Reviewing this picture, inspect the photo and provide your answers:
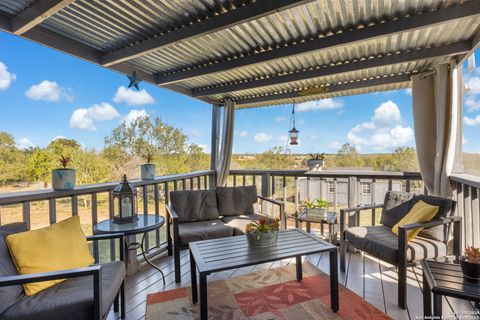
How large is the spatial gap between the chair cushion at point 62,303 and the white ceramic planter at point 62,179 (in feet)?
3.22

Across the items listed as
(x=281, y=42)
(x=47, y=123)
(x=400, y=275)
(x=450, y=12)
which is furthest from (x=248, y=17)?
(x=47, y=123)

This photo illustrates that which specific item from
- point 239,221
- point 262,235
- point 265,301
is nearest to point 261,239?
point 262,235

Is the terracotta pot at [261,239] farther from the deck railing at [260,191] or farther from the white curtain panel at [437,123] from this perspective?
the white curtain panel at [437,123]

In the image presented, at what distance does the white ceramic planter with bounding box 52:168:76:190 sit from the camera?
226 cm

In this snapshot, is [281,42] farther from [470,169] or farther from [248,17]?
[470,169]

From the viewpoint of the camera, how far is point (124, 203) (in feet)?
8.08

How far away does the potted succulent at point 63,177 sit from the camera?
226 cm

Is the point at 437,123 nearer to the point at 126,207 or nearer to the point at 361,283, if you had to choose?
the point at 361,283

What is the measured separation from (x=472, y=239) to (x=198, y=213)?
10.3 feet

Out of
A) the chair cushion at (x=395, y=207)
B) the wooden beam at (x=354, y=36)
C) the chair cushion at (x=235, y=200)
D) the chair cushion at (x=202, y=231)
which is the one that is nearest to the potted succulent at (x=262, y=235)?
the chair cushion at (x=202, y=231)

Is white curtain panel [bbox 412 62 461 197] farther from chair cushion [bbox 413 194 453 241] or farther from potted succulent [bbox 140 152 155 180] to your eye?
potted succulent [bbox 140 152 155 180]

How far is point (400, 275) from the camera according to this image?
2068 mm

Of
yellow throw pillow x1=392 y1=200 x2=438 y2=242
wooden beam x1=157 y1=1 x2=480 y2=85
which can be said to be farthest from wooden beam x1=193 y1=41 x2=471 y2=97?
yellow throw pillow x1=392 y1=200 x2=438 y2=242

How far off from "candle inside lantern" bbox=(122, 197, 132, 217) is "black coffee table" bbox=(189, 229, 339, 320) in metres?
0.79
